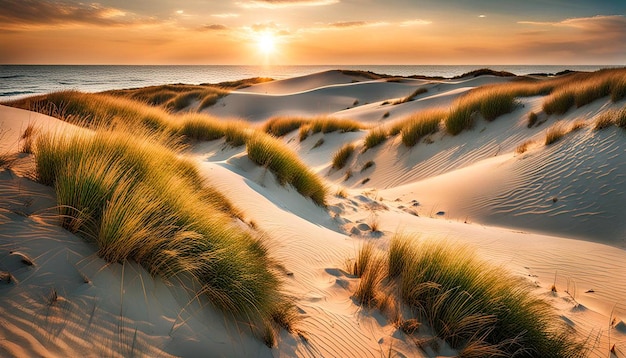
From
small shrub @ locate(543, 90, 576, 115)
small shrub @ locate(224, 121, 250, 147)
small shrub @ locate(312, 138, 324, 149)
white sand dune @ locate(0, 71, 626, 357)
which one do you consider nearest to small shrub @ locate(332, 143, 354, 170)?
white sand dune @ locate(0, 71, 626, 357)

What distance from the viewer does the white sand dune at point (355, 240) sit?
1846 mm

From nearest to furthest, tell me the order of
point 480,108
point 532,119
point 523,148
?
point 523,148, point 532,119, point 480,108

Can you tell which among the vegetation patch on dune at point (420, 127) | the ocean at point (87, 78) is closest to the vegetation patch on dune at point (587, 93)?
the vegetation patch on dune at point (420, 127)

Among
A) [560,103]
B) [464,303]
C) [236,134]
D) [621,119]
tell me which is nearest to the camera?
[464,303]

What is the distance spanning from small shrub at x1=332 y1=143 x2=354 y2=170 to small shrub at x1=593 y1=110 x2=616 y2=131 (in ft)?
22.3

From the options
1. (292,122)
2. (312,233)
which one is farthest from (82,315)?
(292,122)

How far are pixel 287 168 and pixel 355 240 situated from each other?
2.48 metres

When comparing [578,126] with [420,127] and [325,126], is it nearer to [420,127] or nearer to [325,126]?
[420,127]

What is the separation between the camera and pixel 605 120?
7.13 meters

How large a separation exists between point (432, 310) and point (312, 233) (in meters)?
2.24

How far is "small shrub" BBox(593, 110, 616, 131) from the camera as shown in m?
7.09

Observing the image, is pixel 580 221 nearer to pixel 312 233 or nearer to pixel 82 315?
pixel 312 233

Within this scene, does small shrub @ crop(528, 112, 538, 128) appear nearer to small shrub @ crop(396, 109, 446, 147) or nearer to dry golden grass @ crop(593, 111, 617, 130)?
dry golden grass @ crop(593, 111, 617, 130)

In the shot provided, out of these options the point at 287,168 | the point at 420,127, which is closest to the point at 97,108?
the point at 287,168
